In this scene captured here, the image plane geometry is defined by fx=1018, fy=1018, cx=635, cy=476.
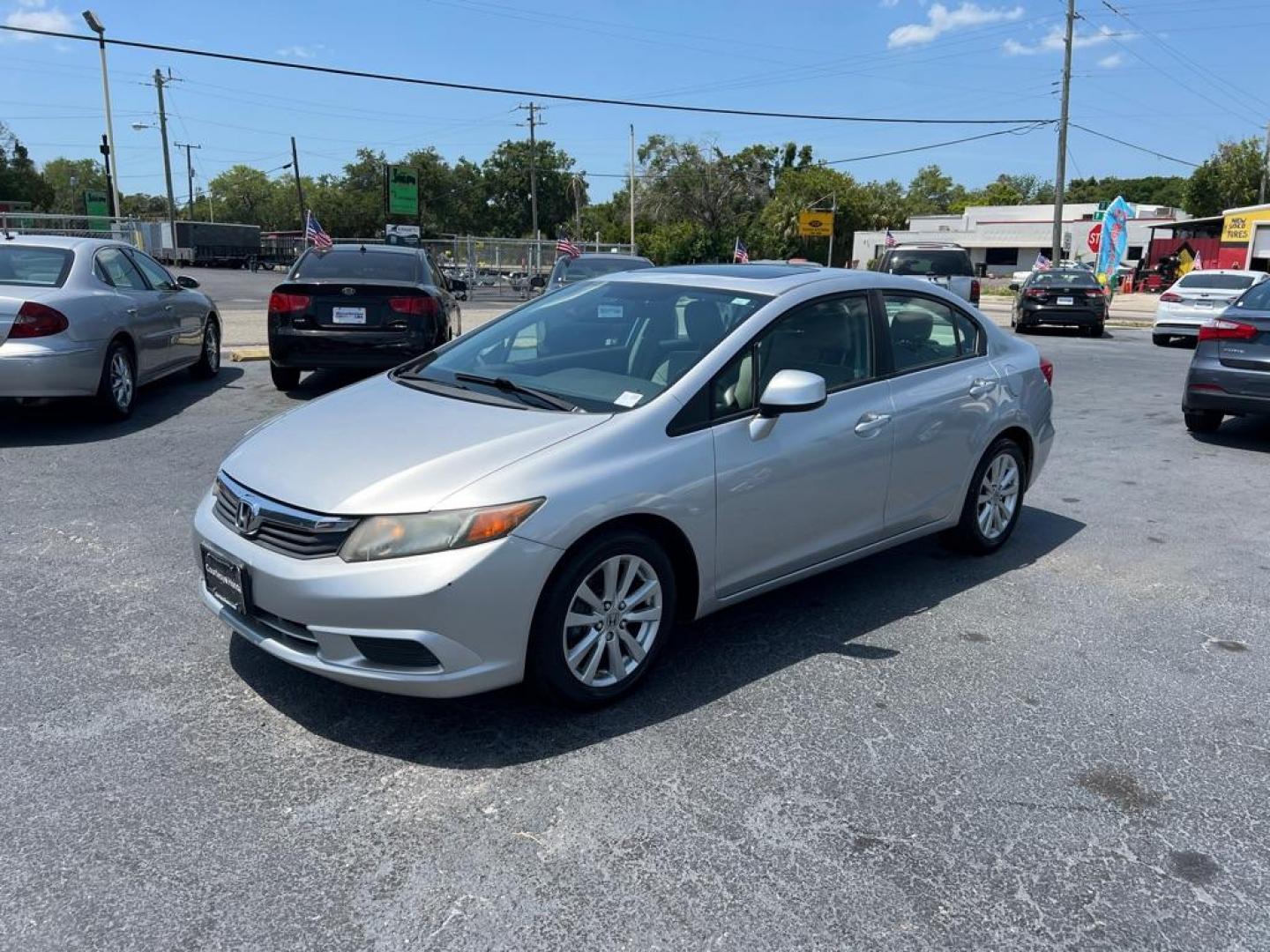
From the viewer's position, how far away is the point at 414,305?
31.9 feet

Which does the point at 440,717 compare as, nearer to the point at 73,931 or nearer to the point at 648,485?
the point at 648,485

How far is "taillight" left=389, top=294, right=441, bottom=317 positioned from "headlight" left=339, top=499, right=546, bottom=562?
6.80 m

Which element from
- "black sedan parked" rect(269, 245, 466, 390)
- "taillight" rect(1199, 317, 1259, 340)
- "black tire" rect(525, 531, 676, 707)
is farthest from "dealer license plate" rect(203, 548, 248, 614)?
"taillight" rect(1199, 317, 1259, 340)

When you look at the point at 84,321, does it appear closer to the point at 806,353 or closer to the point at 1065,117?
the point at 806,353

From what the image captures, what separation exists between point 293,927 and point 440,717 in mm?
1137

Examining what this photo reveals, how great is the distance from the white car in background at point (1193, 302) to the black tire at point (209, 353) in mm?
16283

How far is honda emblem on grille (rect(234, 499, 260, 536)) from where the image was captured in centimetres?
347

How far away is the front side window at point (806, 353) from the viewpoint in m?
4.05

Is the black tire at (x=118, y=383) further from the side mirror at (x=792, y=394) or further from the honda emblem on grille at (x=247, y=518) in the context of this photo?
the side mirror at (x=792, y=394)

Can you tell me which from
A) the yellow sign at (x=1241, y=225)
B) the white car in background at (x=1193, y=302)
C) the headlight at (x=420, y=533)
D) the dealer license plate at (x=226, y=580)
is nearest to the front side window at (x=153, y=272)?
Answer: the dealer license plate at (x=226, y=580)

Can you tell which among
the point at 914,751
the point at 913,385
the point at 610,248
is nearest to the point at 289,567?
the point at 914,751

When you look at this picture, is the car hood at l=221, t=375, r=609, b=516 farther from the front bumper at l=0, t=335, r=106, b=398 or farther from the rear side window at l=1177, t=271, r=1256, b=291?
the rear side window at l=1177, t=271, r=1256, b=291

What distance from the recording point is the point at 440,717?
11.9 ft

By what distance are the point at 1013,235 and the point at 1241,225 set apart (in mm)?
35855
